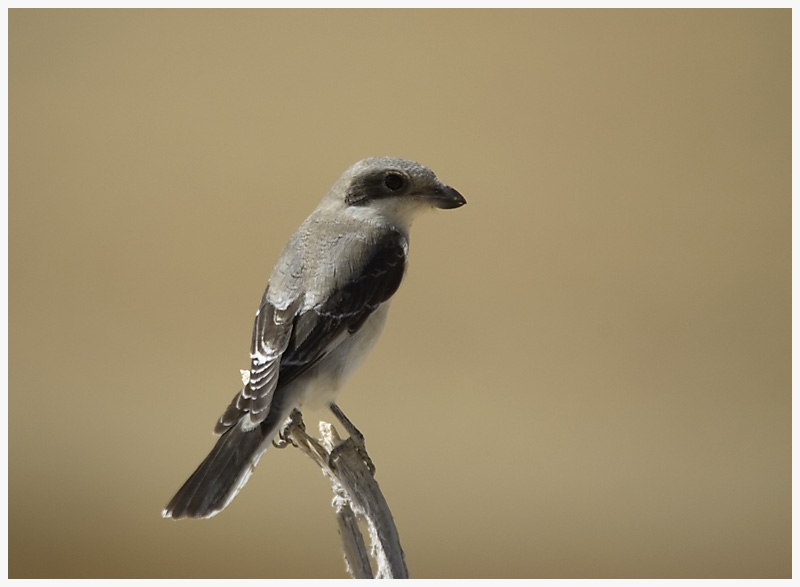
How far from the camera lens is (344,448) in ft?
5.24

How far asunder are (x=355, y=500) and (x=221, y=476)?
0.28m

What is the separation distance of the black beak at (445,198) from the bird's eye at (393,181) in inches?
2.2

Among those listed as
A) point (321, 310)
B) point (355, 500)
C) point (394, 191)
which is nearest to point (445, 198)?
point (394, 191)

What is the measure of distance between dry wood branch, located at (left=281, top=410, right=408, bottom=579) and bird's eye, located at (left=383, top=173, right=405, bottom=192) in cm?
47

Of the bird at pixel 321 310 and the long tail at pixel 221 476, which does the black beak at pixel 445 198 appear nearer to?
the bird at pixel 321 310

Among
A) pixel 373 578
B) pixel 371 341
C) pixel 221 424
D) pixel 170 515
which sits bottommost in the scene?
pixel 373 578

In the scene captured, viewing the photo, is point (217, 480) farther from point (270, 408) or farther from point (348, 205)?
point (348, 205)

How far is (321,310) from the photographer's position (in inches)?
59.4

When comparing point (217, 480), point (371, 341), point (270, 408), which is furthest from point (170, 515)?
point (371, 341)

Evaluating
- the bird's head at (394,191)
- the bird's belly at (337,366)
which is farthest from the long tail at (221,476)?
the bird's head at (394,191)

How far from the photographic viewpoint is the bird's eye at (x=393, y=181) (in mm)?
1604

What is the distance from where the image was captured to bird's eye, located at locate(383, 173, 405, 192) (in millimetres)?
1604

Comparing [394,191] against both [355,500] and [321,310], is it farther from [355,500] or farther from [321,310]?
[355,500]

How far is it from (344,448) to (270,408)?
212 millimetres
